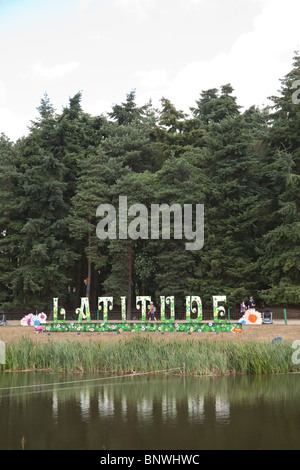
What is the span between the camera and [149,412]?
1296cm

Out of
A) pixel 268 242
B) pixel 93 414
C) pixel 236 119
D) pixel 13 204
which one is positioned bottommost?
pixel 93 414

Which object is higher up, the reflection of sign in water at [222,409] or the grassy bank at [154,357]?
the grassy bank at [154,357]

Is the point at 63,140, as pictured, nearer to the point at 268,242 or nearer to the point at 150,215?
the point at 150,215

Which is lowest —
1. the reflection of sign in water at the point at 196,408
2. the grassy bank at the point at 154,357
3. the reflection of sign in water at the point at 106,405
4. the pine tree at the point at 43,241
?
the reflection of sign in water at the point at 106,405

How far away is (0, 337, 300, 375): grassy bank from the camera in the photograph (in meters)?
18.6

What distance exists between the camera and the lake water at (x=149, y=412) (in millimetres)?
10156

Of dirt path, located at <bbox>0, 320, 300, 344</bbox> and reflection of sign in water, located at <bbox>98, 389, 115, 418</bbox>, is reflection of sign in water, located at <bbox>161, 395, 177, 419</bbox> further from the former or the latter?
dirt path, located at <bbox>0, 320, 300, 344</bbox>

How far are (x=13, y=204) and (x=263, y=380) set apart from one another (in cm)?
3286

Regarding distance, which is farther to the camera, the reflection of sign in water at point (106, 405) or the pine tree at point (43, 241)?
the pine tree at point (43, 241)

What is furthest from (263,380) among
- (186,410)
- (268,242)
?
(268,242)

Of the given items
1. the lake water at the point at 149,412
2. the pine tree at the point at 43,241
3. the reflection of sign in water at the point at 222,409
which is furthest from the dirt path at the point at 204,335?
the pine tree at the point at 43,241

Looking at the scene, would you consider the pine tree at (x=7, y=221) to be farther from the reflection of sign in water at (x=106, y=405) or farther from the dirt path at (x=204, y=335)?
the reflection of sign in water at (x=106, y=405)

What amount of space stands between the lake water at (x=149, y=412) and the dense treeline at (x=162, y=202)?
18.9 m
